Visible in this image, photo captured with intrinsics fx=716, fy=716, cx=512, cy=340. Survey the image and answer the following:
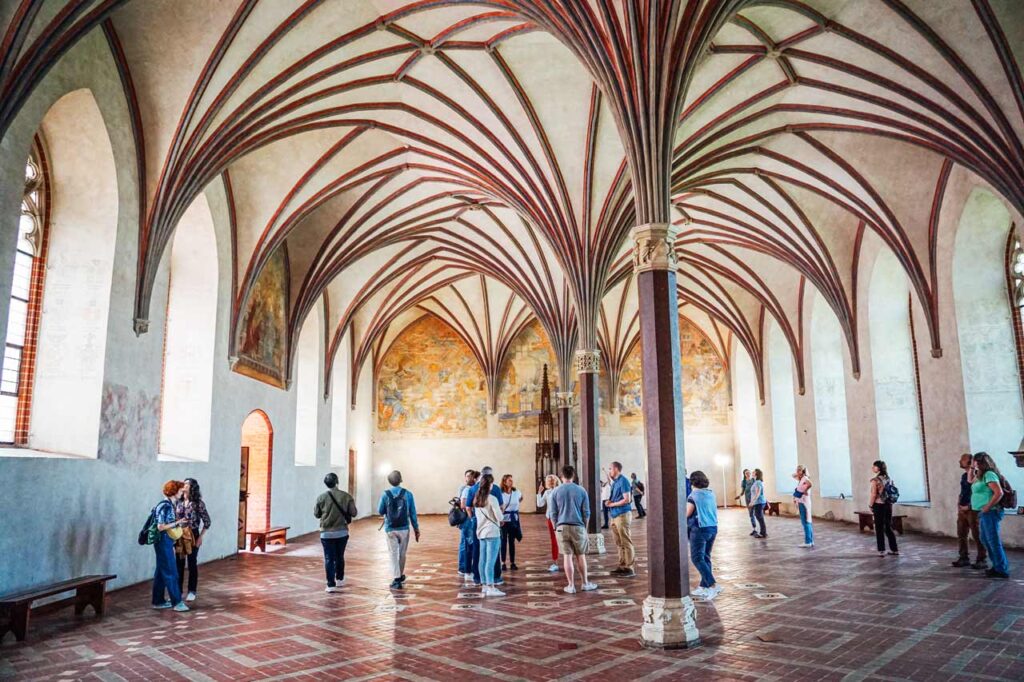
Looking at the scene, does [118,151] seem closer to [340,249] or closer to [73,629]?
[73,629]

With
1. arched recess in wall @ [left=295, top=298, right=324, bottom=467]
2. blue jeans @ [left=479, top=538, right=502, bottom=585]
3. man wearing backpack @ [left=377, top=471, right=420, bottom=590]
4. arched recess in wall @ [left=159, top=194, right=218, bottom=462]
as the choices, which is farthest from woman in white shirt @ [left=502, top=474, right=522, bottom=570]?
arched recess in wall @ [left=295, top=298, right=324, bottom=467]

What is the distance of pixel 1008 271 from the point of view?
1474 cm

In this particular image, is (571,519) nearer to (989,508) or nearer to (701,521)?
(701,521)

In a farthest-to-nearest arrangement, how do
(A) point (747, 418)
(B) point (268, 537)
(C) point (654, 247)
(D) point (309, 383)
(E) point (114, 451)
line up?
1. (A) point (747, 418)
2. (D) point (309, 383)
3. (B) point (268, 537)
4. (E) point (114, 451)
5. (C) point (654, 247)

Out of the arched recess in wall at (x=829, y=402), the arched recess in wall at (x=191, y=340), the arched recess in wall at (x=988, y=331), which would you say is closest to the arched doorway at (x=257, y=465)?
the arched recess in wall at (x=191, y=340)

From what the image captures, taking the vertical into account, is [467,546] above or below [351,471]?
below

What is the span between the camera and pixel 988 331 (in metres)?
14.8

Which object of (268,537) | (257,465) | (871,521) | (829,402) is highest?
(829,402)

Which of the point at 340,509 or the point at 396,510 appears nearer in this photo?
the point at 396,510

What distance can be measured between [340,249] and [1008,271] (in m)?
15.4

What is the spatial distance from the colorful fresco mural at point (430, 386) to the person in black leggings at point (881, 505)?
58.5 ft

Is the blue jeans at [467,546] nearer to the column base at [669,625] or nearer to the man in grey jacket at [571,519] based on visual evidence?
the man in grey jacket at [571,519]

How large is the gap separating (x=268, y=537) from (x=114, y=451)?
6.70m

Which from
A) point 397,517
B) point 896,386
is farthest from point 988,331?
point 397,517
